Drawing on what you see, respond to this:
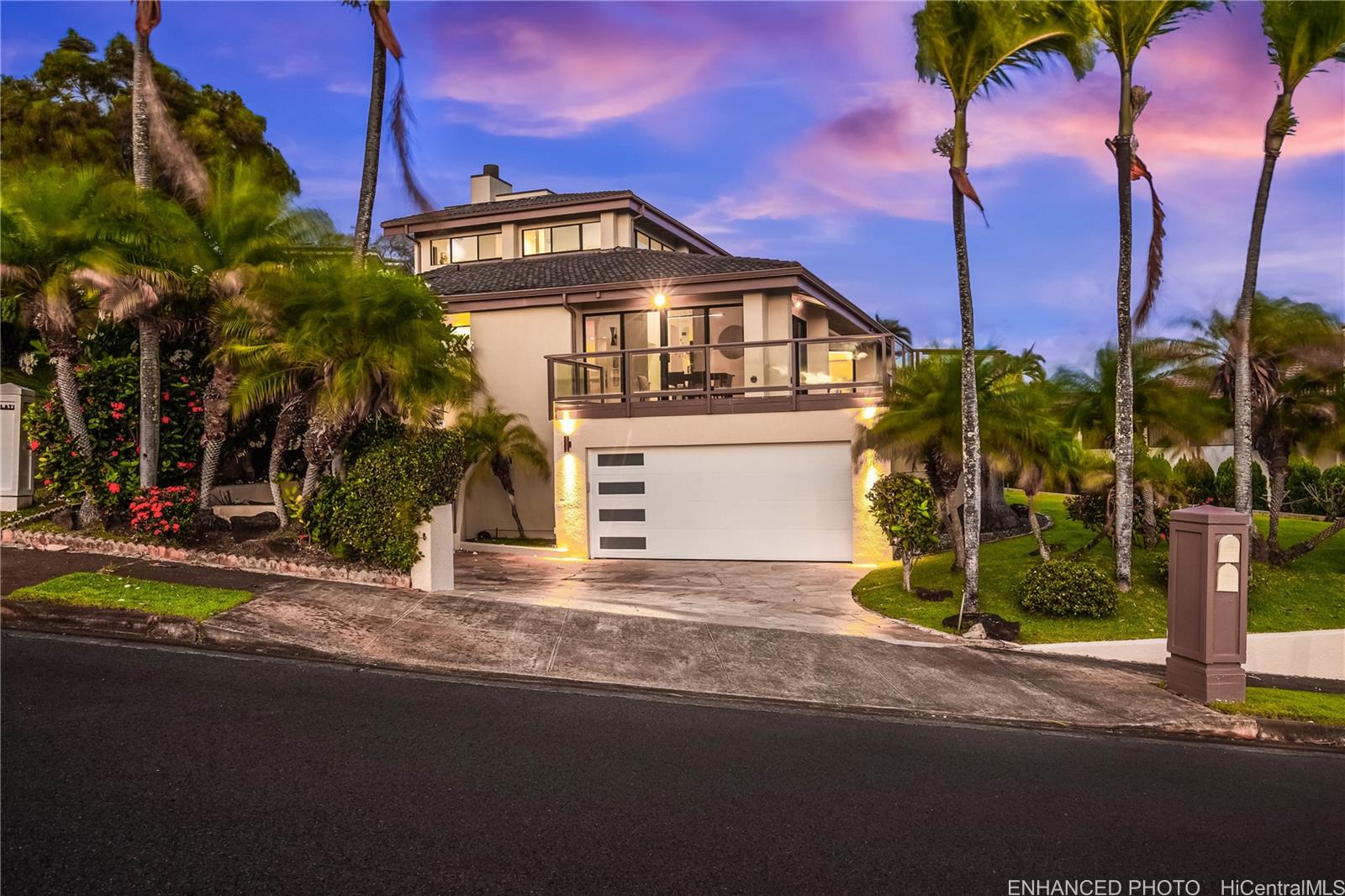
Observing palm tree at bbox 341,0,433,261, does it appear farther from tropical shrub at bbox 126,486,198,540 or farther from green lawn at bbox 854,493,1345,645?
green lawn at bbox 854,493,1345,645

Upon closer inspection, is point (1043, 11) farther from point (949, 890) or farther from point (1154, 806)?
point (949, 890)

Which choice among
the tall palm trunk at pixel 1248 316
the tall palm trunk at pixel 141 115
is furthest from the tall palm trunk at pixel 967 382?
the tall palm trunk at pixel 141 115

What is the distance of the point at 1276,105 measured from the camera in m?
12.5

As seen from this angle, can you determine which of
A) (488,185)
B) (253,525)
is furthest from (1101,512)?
(488,185)

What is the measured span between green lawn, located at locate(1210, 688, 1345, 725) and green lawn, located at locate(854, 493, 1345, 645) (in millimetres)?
1901

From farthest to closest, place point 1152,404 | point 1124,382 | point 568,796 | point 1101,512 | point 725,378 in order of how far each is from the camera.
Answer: point 725,378, point 1101,512, point 1152,404, point 1124,382, point 568,796

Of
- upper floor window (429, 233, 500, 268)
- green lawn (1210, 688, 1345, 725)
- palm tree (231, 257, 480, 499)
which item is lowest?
green lawn (1210, 688, 1345, 725)

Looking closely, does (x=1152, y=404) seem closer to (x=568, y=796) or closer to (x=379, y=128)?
(x=568, y=796)

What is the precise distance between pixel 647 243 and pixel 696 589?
15507 mm

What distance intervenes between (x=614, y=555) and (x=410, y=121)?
8651 millimetres

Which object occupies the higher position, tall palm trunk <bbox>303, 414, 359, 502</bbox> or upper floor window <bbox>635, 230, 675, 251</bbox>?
upper floor window <bbox>635, 230, 675, 251</bbox>

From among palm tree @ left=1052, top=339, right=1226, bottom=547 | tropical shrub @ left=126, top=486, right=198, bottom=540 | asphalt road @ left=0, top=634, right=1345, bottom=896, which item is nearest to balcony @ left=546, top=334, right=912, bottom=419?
palm tree @ left=1052, top=339, right=1226, bottom=547

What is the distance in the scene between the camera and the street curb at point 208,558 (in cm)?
1175

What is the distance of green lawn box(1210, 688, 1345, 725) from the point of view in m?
8.20
